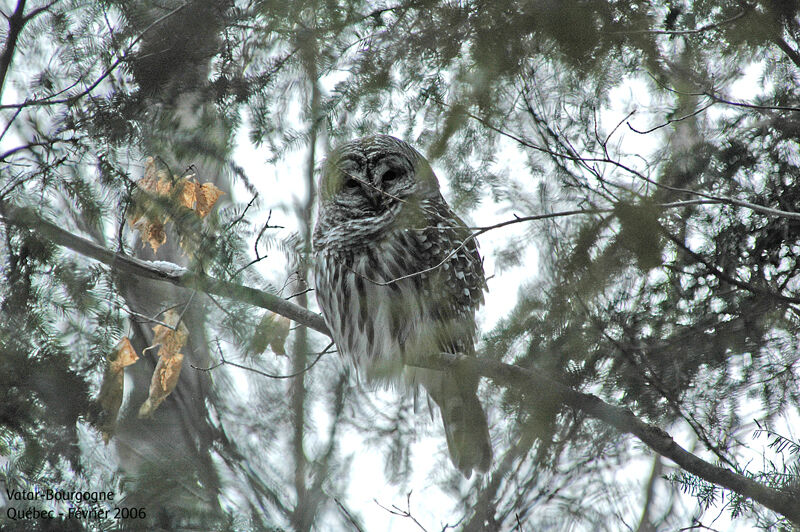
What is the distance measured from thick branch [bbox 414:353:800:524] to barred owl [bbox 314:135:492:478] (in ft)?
3.38

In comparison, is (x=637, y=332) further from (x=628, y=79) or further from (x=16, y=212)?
(x=16, y=212)

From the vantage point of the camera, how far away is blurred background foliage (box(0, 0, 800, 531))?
105 inches

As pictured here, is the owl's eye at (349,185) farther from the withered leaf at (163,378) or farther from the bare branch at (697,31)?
the bare branch at (697,31)

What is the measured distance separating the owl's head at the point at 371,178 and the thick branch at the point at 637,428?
1604 mm

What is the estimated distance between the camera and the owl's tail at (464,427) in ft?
12.9

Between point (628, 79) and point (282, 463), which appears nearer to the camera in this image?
point (628, 79)

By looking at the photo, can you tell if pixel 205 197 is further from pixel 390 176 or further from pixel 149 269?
pixel 390 176

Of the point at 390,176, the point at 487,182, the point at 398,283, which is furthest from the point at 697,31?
the point at 390,176

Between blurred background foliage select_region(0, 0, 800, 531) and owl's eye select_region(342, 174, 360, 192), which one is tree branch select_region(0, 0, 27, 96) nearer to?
blurred background foliage select_region(0, 0, 800, 531)

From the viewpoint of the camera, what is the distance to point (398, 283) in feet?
12.9

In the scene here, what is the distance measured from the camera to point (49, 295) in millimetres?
2811

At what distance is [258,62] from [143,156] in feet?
2.42

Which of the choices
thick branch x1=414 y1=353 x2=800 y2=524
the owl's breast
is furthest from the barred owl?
A: thick branch x1=414 y1=353 x2=800 y2=524

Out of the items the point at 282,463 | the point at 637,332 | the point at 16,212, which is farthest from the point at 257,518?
the point at 637,332
